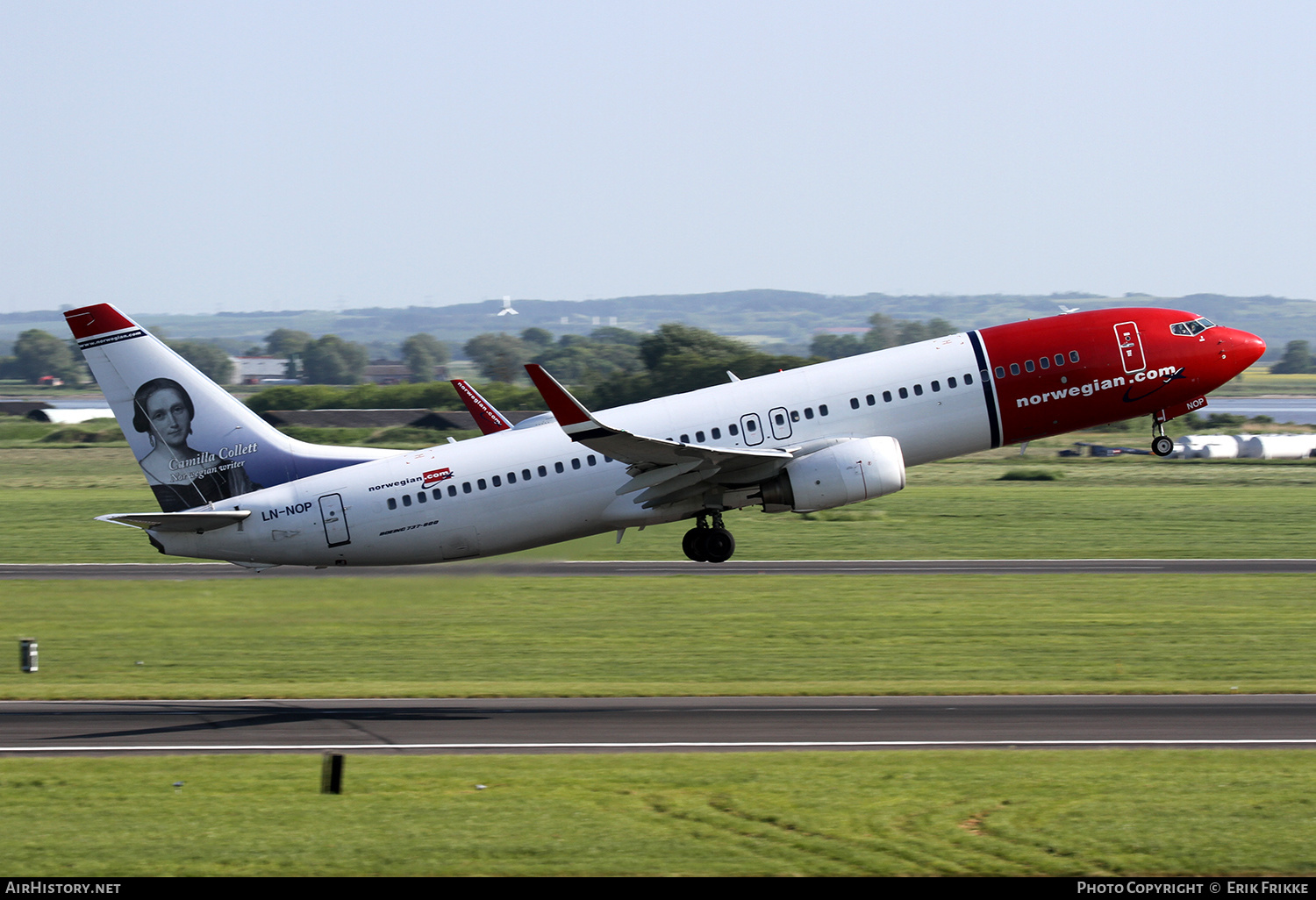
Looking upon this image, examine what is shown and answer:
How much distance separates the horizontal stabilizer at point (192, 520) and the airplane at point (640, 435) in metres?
0.07

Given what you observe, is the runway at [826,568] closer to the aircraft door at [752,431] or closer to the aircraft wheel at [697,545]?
the aircraft wheel at [697,545]

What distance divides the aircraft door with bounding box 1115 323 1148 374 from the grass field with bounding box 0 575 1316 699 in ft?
28.8

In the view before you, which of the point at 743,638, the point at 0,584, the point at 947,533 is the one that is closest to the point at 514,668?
the point at 743,638

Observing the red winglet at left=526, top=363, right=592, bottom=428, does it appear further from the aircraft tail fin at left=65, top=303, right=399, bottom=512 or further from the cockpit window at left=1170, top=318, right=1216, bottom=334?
the cockpit window at left=1170, top=318, right=1216, bottom=334

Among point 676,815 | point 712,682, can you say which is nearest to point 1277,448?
point 712,682

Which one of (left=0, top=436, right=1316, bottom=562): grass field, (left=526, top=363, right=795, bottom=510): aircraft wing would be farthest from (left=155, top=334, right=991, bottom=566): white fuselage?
(left=0, top=436, right=1316, bottom=562): grass field

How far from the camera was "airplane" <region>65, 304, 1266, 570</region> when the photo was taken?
120ft

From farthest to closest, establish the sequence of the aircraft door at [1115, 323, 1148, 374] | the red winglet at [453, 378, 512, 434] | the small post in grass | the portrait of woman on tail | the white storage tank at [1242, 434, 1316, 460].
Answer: the white storage tank at [1242, 434, 1316, 460]
the red winglet at [453, 378, 512, 434]
the portrait of woman on tail
the aircraft door at [1115, 323, 1148, 374]
the small post in grass

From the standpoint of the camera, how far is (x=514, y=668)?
40.5 metres

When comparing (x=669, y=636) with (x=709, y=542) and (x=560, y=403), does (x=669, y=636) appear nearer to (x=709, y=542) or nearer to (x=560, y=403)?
(x=709, y=542)

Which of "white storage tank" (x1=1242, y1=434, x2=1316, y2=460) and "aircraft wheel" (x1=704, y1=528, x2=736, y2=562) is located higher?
"aircraft wheel" (x1=704, y1=528, x2=736, y2=562)

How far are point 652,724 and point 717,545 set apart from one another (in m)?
7.28
